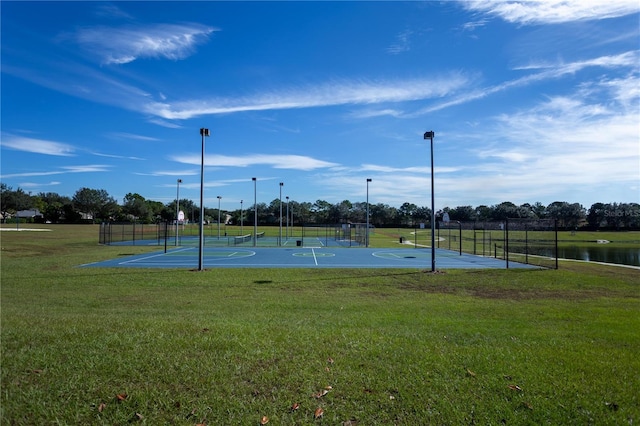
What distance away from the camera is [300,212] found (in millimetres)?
110125

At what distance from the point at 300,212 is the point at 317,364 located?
105837 mm

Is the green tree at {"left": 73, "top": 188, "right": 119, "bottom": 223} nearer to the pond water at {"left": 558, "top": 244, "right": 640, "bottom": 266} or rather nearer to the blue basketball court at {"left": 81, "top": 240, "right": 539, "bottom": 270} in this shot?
the blue basketball court at {"left": 81, "top": 240, "right": 539, "bottom": 270}

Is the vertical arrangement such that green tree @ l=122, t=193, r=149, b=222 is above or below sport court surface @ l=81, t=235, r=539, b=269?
above

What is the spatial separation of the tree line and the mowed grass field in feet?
291

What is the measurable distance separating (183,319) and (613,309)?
957 centimetres

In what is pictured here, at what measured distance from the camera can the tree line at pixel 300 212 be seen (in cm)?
9531

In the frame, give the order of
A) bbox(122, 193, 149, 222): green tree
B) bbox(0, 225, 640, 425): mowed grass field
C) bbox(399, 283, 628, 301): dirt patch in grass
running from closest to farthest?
bbox(0, 225, 640, 425): mowed grass field, bbox(399, 283, 628, 301): dirt patch in grass, bbox(122, 193, 149, 222): green tree

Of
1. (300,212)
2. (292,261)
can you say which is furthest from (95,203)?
(292,261)

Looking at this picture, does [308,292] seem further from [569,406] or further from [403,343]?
[569,406]

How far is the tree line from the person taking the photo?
95312mm

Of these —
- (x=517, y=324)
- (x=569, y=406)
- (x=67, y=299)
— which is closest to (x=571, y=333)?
(x=517, y=324)

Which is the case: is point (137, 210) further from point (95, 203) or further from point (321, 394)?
point (321, 394)

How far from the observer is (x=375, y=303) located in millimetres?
9875

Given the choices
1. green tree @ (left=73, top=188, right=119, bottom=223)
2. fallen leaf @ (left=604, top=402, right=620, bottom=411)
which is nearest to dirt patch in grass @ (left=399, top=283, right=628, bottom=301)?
fallen leaf @ (left=604, top=402, right=620, bottom=411)
